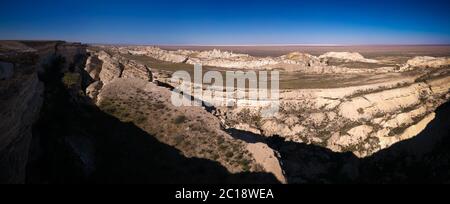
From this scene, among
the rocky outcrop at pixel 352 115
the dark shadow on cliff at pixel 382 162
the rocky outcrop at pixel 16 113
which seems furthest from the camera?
the rocky outcrop at pixel 352 115

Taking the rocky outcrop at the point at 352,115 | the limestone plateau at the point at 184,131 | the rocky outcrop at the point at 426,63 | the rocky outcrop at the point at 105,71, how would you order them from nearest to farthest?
1. the limestone plateau at the point at 184,131
2. the rocky outcrop at the point at 105,71
3. the rocky outcrop at the point at 352,115
4. the rocky outcrop at the point at 426,63

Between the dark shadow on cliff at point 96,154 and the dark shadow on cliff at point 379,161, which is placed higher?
the dark shadow on cliff at point 96,154

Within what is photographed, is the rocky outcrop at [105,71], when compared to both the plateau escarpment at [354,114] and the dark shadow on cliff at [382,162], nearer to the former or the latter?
the plateau escarpment at [354,114]

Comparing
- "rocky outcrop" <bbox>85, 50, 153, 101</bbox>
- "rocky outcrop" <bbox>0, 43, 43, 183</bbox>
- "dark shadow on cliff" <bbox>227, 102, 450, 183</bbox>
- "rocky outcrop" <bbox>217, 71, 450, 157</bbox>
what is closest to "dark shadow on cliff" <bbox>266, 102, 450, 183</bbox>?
"dark shadow on cliff" <bbox>227, 102, 450, 183</bbox>

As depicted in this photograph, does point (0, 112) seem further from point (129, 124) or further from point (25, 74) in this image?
point (129, 124)

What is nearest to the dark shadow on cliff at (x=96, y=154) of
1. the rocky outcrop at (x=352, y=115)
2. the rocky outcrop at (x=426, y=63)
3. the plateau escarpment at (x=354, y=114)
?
the plateau escarpment at (x=354, y=114)
